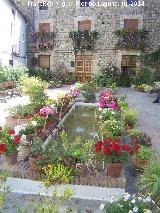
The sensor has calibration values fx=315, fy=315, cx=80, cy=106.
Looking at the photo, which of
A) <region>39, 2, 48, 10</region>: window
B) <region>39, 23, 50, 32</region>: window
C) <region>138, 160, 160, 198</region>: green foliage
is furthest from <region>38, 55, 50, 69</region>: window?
<region>138, 160, 160, 198</region>: green foliage

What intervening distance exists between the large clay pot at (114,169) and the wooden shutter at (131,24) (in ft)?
60.5

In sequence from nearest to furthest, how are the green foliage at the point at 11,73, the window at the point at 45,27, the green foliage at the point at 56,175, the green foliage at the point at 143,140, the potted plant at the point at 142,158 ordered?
the green foliage at the point at 56,175, the potted plant at the point at 142,158, the green foliage at the point at 143,140, the green foliage at the point at 11,73, the window at the point at 45,27

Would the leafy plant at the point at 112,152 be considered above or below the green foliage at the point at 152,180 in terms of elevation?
above

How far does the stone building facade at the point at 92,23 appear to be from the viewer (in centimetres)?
2217

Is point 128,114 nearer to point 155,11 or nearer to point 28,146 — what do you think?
point 28,146

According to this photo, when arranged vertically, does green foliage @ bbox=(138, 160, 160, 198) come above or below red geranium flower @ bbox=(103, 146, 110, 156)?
below

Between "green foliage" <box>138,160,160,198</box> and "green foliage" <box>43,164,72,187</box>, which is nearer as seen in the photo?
"green foliage" <box>138,160,160,198</box>

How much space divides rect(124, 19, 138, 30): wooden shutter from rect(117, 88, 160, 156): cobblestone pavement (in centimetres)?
548

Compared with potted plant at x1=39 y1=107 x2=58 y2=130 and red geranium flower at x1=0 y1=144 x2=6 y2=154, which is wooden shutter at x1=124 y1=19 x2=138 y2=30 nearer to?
potted plant at x1=39 y1=107 x2=58 y2=130

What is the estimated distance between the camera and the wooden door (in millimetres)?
23578

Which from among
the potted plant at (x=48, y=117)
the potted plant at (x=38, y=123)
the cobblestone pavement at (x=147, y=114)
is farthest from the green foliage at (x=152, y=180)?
the potted plant at (x=48, y=117)

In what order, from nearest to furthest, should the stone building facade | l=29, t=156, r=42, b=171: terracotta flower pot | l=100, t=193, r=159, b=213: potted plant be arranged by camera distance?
1. l=100, t=193, r=159, b=213: potted plant
2. l=29, t=156, r=42, b=171: terracotta flower pot
3. the stone building facade

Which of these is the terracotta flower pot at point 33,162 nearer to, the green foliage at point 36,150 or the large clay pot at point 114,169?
the green foliage at point 36,150

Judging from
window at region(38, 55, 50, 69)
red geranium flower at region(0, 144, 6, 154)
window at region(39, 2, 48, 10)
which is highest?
window at region(39, 2, 48, 10)
